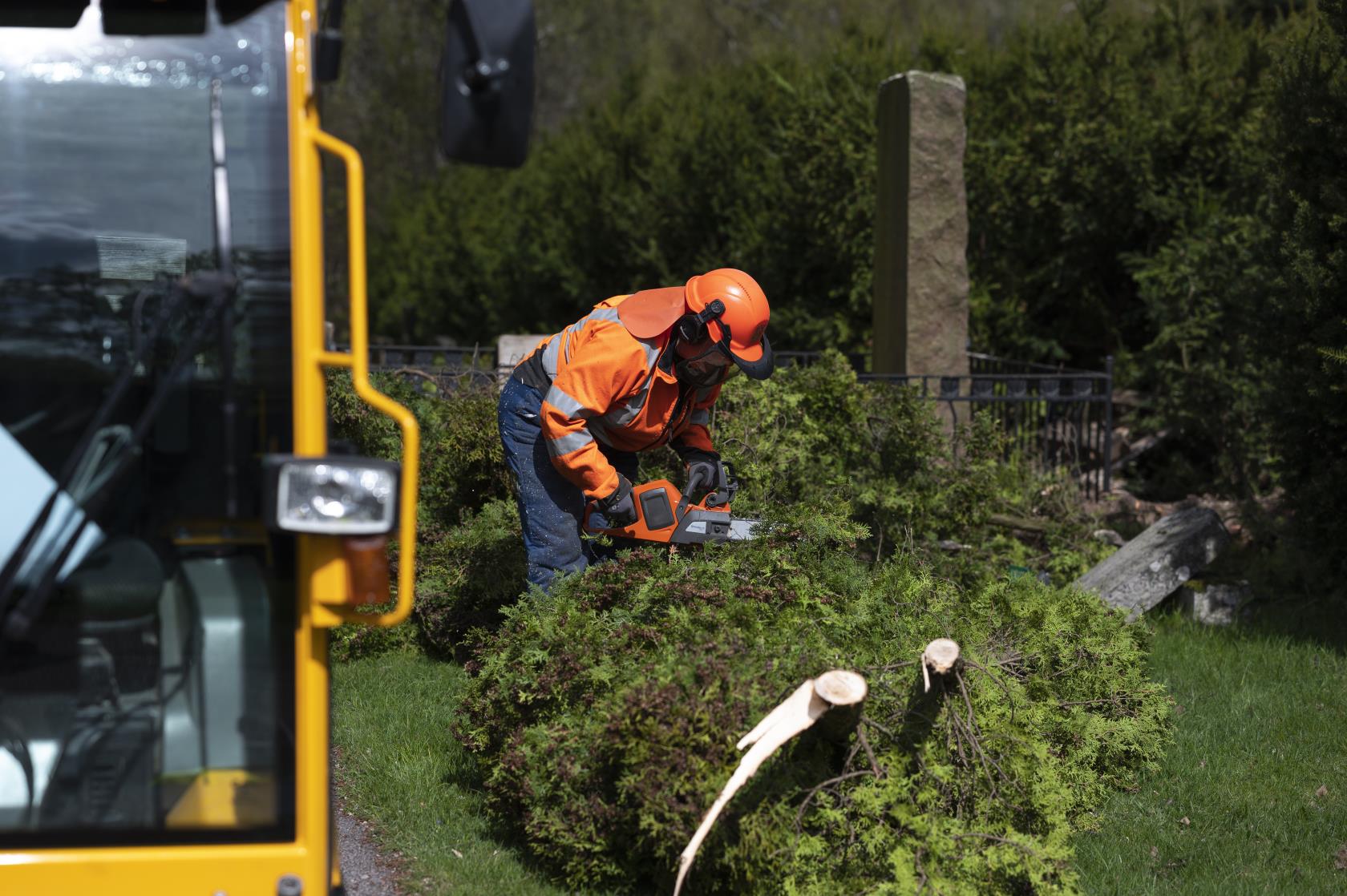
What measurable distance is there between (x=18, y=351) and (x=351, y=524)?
86 cm

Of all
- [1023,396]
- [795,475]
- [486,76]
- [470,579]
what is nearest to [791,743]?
[486,76]

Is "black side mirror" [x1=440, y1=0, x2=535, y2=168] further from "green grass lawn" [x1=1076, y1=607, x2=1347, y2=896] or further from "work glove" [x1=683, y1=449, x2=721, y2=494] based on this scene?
"green grass lawn" [x1=1076, y1=607, x2=1347, y2=896]

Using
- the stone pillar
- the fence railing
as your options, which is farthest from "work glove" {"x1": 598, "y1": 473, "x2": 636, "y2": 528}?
the stone pillar

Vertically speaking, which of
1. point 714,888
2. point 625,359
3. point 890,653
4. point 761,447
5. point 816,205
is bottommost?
point 714,888

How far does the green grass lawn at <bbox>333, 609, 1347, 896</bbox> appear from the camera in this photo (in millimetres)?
4156

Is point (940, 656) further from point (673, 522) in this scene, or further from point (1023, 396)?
point (1023, 396)

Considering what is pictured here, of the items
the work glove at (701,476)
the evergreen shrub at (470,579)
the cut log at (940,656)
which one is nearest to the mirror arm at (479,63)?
the cut log at (940,656)

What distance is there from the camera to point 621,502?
16.5 ft

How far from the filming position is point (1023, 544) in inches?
308

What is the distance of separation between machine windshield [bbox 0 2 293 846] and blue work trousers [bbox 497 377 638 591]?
2.42m

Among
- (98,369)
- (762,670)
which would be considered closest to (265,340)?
(98,369)

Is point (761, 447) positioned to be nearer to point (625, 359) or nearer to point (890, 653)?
point (625, 359)

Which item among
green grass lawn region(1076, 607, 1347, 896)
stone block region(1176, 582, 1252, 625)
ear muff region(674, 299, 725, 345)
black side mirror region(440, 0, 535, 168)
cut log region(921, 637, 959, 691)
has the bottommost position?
green grass lawn region(1076, 607, 1347, 896)

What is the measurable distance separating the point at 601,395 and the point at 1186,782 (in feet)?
8.79
